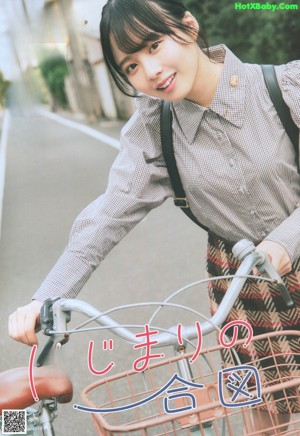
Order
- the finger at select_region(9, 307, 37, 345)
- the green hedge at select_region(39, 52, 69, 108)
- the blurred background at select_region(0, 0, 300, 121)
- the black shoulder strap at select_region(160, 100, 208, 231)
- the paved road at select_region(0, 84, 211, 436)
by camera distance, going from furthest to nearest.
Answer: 1. the green hedge at select_region(39, 52, 69, 108)
2. the blurred background at select_region(0, 0, 300, 121)
3. the paved road at select_region(0, 84, 211, 436)
4. the black shoulder strap at select_region(160, 100, 208, 231)
5. the finger at select_region(9, 307, 37, 345)

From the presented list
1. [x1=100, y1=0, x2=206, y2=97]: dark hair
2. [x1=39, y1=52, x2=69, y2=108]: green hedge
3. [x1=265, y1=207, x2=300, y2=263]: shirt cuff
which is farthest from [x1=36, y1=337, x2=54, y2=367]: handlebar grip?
[x1=39, y1=52, x2=69, y2=108]: green hedge

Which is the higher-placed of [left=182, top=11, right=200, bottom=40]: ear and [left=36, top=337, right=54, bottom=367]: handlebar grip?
[left=182, top=11, right=200, bottom=40]: ear

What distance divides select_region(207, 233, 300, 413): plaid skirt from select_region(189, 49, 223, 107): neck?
1.21ft

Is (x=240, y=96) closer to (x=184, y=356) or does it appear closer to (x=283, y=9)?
(x=184, y=356)

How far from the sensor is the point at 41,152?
6.00m

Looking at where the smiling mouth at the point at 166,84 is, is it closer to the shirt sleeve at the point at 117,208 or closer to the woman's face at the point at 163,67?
the woman's face at the point at 163,67

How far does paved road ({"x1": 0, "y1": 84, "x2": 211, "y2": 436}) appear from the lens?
3320 mm

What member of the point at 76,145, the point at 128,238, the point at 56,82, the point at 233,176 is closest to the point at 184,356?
the point at 233,176

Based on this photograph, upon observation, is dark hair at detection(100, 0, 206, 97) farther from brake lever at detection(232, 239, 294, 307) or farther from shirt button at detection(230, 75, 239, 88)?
brake lever at detection(232, 239, 294, 307)

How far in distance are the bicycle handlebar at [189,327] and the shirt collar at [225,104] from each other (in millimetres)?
376

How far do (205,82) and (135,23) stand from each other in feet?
0.73

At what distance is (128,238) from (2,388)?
3474mm

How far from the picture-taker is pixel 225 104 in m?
1.28

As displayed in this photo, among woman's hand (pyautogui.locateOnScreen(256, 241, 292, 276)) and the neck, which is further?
the neck
